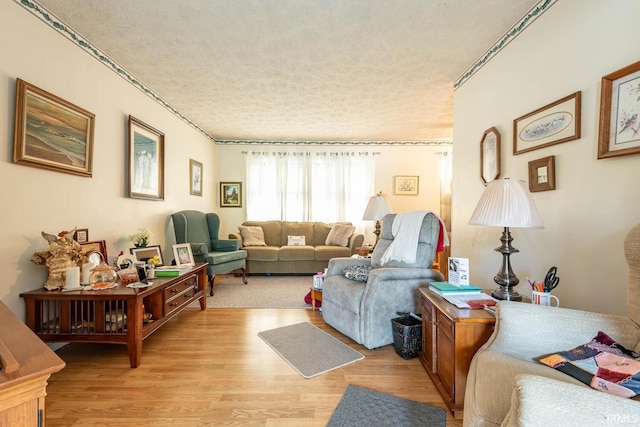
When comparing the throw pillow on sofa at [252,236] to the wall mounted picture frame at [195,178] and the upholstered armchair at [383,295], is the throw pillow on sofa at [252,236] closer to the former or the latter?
the wall mounted picture frame at [195,178]

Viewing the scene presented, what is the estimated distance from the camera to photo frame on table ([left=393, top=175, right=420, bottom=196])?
577cm

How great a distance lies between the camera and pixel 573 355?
1.11m

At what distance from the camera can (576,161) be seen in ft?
5.59

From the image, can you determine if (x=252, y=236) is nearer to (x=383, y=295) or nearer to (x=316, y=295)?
(x=316, y=295)

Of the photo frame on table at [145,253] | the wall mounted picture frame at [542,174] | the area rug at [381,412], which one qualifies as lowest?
the area rug at [381,412]

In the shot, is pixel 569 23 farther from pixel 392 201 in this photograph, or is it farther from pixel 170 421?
pixel 392 201

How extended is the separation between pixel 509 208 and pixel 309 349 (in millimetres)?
1686

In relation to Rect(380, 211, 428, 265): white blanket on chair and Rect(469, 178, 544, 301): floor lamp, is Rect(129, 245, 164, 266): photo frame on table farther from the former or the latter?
Rect(469, 178, 544, 301): floor lamp

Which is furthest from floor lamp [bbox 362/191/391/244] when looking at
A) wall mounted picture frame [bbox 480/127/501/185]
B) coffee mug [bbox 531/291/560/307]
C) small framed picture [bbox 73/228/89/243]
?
small framed picture [bbox 73/228/89/243]

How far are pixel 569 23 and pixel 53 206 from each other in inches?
144

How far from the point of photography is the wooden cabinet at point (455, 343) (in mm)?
1474

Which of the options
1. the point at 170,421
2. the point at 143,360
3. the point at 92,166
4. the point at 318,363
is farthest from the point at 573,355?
the point at 92,166

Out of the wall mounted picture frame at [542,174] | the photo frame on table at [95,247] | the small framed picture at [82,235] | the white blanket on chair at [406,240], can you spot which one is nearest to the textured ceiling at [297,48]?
the wall mounted picture frame at [542,174]

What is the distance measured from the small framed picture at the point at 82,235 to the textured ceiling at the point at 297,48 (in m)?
1.56
